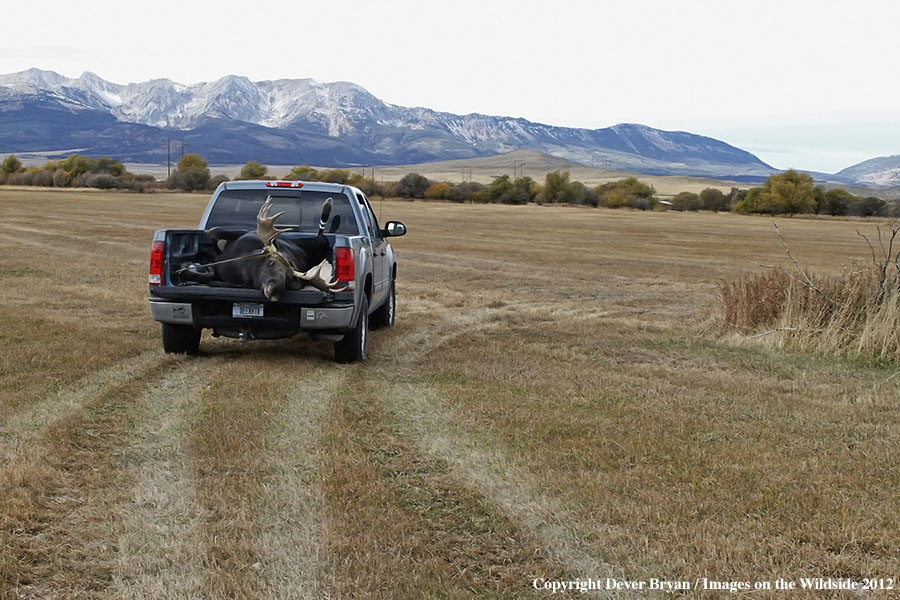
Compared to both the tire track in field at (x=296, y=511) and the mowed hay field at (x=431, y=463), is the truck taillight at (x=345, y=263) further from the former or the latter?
the tire track in field at (x=296, y=511)

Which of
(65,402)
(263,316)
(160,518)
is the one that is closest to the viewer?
(160,518)

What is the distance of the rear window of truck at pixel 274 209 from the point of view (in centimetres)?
1064

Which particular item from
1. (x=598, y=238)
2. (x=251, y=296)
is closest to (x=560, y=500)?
(x=251, y=296)

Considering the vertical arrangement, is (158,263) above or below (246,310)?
above

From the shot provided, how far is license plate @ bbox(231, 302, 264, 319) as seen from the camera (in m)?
9.04

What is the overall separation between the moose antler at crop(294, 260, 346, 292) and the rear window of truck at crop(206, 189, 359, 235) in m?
1.51

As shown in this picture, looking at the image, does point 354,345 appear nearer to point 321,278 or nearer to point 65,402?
point 321,278

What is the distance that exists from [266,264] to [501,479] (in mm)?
4174

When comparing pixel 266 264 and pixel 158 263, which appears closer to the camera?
pixel 266 264

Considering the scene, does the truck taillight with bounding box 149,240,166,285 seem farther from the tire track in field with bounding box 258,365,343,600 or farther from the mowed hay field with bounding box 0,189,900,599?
the tire track in field with bounding box 258,365,343,600

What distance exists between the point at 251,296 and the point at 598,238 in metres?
32.2

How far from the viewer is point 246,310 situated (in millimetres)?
9070

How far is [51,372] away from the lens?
8.62m

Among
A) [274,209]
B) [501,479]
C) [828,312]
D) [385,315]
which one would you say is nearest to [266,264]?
[274,209]
